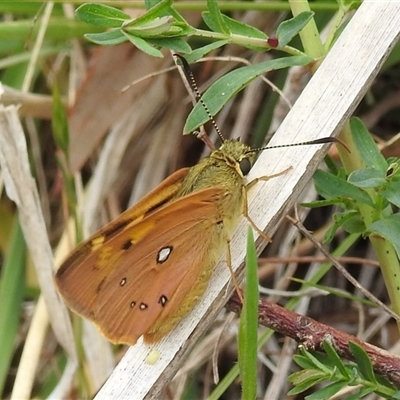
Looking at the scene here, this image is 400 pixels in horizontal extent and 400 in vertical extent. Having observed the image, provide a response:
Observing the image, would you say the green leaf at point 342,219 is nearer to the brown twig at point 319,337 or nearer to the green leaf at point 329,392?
the brown twig at point 319,337

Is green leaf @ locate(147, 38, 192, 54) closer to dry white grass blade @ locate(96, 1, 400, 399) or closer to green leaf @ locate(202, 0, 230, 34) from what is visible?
green leaf @ locate(202, 0, 230, 34)

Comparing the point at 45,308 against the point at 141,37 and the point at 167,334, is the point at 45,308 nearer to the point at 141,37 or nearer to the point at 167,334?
the point at 167,334

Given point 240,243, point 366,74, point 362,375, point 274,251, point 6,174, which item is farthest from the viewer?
point 274,251

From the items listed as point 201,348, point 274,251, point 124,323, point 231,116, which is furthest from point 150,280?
point 231,116

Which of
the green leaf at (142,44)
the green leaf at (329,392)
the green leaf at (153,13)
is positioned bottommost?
the green leaf at (329,392)

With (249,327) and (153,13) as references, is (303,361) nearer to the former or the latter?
(249,327)

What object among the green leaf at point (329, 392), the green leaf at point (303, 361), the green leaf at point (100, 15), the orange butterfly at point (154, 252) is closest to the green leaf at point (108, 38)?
the green leaf at point (100, 15)
